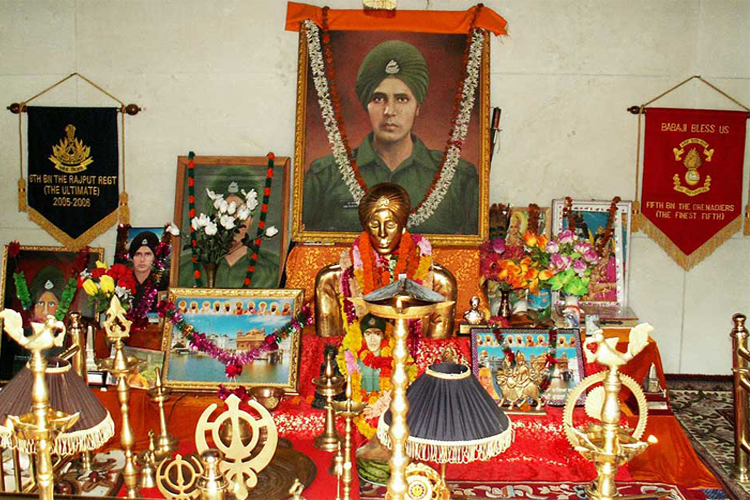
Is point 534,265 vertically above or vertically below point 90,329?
above

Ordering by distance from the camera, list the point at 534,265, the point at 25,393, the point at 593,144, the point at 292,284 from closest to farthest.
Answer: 1. the point at 25,393
2. the point at 534,265
3. the point at 292,284
4. the point at 593,144

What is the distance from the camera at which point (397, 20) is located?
23.4 feet

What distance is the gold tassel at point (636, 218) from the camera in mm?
7326

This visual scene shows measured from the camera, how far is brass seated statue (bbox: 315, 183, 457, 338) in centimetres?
582

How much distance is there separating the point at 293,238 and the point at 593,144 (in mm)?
3090

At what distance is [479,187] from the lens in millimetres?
7066

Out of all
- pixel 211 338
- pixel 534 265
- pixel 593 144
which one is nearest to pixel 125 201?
pixel 211 338

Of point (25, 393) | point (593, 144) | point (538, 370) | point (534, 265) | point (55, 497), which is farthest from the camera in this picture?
point (593, 144)

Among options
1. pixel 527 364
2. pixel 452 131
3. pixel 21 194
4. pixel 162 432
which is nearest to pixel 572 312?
pixel 527 364

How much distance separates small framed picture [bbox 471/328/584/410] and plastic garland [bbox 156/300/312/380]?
140cm

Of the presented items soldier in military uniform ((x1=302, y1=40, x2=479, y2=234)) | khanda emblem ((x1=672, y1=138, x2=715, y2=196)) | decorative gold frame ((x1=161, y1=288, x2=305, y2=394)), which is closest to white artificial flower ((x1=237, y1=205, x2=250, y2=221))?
soldier in military uniform ((x1=302, y1=40, x2=479, y2=234))

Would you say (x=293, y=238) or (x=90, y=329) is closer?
(x=90, y=329)

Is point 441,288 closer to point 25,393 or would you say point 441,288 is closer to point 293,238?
point 293,238

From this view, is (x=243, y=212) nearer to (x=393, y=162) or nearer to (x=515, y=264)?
(x=393, y=162)
